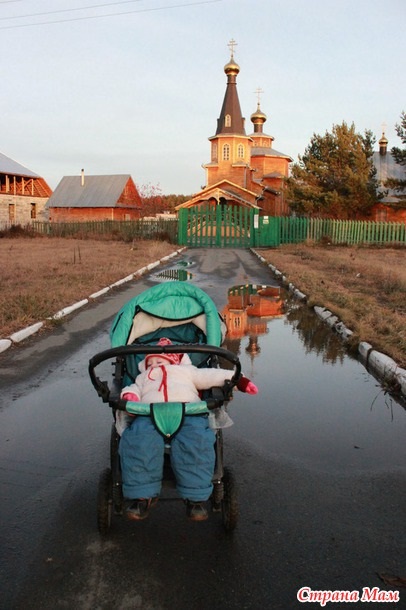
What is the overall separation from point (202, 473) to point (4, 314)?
24.8 feet

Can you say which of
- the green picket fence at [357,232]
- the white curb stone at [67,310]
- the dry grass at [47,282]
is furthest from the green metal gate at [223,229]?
the white curb stone at [67,310]

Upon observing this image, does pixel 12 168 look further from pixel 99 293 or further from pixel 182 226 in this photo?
pixel 99 293

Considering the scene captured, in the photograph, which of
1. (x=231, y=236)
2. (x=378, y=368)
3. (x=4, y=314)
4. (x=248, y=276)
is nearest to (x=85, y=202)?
(x=231, y=236)

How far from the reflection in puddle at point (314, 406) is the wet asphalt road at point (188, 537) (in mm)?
245

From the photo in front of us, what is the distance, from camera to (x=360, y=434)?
16.1ft

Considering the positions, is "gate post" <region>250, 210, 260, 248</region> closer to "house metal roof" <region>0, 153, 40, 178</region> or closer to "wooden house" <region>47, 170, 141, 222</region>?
"wooden house" <region>47, 170, 141, 222</region>

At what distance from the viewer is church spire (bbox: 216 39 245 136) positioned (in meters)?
56.0

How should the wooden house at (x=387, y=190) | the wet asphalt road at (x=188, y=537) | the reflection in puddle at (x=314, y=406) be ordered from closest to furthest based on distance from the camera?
1. the wet asphalt road at (x=188, y=537)
2. the reflection in puddle at (x=314, y=406)
3. the wooden house at (x=387, y=190)

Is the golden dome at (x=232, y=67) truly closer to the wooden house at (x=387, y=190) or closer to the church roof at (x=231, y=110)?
the church roof at (x=231, y=110)

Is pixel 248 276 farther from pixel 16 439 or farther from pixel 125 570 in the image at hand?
pixel 125 570

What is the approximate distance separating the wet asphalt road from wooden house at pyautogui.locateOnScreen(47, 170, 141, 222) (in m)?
59.1

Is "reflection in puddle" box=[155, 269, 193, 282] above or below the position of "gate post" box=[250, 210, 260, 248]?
below

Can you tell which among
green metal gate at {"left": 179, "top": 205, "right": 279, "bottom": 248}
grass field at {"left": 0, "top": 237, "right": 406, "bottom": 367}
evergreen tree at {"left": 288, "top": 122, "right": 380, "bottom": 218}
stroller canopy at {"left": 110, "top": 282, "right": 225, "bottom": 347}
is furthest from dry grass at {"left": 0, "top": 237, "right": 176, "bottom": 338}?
evergreen tree at {"left": 288, "top": 122, "right": 380, "bottom": 218}

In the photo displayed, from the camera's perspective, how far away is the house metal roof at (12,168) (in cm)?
5712
